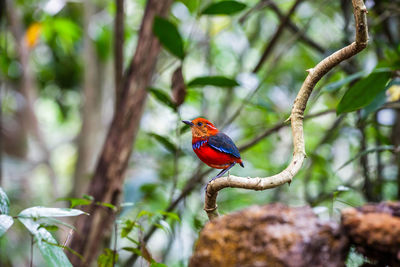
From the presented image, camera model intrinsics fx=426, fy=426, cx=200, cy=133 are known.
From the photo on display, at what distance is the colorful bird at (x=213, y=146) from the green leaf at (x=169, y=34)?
1.81 feet

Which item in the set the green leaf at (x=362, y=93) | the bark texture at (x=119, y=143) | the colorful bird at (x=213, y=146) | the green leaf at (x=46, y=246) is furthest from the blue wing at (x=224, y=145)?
the bark texture at (x=119, y=143)

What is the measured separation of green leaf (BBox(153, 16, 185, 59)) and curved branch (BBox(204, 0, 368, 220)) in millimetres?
933

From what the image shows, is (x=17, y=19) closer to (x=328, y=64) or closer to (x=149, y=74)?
(x=149, y=74)

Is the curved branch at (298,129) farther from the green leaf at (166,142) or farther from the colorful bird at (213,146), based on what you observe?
the green leaf at (166,142)

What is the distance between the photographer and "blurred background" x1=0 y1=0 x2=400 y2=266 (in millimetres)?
2832

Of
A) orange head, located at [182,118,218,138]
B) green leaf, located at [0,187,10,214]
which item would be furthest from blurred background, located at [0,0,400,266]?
green leaf, located at [0,187,10,214]

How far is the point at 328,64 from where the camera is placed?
1.14 metres

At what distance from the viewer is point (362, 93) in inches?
63.5

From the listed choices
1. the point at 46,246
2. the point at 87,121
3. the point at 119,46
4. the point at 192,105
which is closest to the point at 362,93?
the point at 46,246

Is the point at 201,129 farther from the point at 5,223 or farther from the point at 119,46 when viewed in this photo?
the point at 119,46

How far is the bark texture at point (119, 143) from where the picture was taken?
87.7 inches

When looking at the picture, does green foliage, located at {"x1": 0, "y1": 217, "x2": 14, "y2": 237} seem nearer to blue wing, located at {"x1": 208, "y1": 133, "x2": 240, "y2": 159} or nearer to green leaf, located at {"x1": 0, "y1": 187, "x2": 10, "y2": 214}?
green leaf, located at {"x1": 0, "y1": 187, "x2": 10, "y2": 214}

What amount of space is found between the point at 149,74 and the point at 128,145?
0.42 metres

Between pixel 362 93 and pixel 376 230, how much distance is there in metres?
0.87
